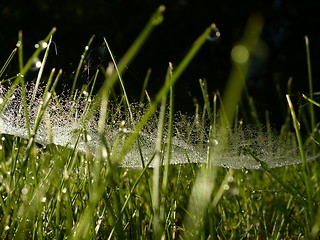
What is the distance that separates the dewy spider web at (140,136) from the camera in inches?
52.4

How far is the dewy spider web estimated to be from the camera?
4.37ft

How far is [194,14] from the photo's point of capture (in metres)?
7.68

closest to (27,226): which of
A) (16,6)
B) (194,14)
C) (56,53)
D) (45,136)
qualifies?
(45,136)

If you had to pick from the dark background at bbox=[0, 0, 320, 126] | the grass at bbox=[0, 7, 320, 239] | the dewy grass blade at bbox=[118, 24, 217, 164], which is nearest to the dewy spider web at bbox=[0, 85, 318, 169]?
the grass at bbox=[0, 7, 320, 239]

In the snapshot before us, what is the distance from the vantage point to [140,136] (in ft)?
4.71

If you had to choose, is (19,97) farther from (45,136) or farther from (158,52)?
(158,52)

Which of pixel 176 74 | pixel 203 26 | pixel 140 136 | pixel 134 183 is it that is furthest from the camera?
pixel 203 26

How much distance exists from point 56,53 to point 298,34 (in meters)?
6.78

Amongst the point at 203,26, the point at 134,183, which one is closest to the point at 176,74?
the point at 134,183

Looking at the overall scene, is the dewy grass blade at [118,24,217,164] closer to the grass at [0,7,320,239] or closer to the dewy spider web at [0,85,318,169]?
the grass at [0,7,320,239]

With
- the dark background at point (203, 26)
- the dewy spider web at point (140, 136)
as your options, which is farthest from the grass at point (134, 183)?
the dark background at point (203, 26)

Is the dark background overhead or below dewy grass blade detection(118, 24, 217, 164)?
overhead

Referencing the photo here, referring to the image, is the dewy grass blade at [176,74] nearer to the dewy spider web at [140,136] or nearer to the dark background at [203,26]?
the dewy spider web at [140,136]

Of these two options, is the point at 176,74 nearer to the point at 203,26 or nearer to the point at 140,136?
the point at 140,136
